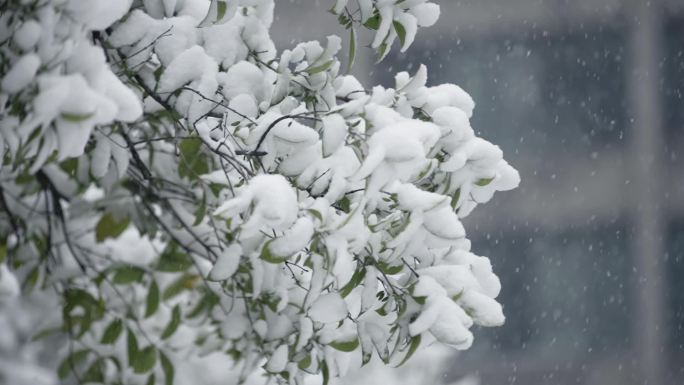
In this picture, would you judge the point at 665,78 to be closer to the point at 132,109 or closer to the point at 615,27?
the point at 615,27

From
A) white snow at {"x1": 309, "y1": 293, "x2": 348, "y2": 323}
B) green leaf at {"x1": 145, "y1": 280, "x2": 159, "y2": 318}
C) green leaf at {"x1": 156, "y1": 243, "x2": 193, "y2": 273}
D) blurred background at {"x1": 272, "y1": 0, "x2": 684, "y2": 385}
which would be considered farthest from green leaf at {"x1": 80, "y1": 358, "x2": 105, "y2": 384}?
blurred background at {"x1": 272, "y1": 0, "x2": 684, "y2": 385}

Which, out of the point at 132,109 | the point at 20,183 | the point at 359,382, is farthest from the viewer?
the point at 359,382

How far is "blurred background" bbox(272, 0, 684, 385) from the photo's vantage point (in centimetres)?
1689

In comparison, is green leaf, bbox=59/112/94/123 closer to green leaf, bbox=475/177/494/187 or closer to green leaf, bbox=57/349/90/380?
green leaf, bbox=475/177/494/187

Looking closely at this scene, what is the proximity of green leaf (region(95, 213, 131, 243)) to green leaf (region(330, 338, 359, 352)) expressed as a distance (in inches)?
31.3

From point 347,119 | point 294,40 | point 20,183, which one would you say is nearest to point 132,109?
point 347,119

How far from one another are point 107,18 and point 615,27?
16.3 m

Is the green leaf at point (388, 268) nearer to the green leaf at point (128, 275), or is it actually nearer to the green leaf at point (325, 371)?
the green leaf at point (325, 371)

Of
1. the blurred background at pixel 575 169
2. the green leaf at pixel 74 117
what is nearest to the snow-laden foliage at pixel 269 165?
the green leaf at pixel 74 117

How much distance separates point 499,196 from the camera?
1706cm

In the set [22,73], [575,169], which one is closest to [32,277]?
[22,73]

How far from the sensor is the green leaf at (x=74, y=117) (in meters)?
1.71

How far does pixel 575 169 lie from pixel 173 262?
15.1 meters

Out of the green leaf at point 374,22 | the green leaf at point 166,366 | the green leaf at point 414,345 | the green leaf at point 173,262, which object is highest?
the green leaf at point 374,22
